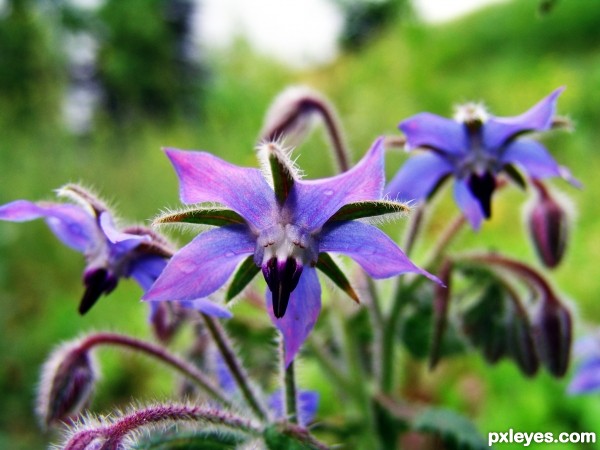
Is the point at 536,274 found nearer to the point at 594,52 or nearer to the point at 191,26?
the point at 594,52

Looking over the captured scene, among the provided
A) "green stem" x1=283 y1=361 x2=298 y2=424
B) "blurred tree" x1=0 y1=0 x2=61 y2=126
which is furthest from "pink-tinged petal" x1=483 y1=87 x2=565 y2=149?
"blurred tree" x1=0 y1=0 x2=61 y2=126

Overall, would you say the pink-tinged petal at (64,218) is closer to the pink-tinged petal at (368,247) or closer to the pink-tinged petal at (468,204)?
the pink-tinged petal at (368,247)

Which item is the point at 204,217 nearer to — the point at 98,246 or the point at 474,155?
the point at 98,246

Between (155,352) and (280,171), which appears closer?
(280,171)

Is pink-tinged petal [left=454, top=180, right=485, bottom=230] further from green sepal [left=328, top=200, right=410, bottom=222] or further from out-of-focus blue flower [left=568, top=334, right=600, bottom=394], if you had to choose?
out-of-focus blue flower [left=568, top=334, right=600, bottom=394]

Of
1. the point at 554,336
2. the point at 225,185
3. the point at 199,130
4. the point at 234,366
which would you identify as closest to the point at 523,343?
the point at 554,336

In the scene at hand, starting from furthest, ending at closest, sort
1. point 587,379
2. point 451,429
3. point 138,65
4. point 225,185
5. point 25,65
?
point 138,65, point 25,65, point 587,379, point 451,429, point 225,185

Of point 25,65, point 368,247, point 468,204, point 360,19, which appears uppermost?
point 360,19
